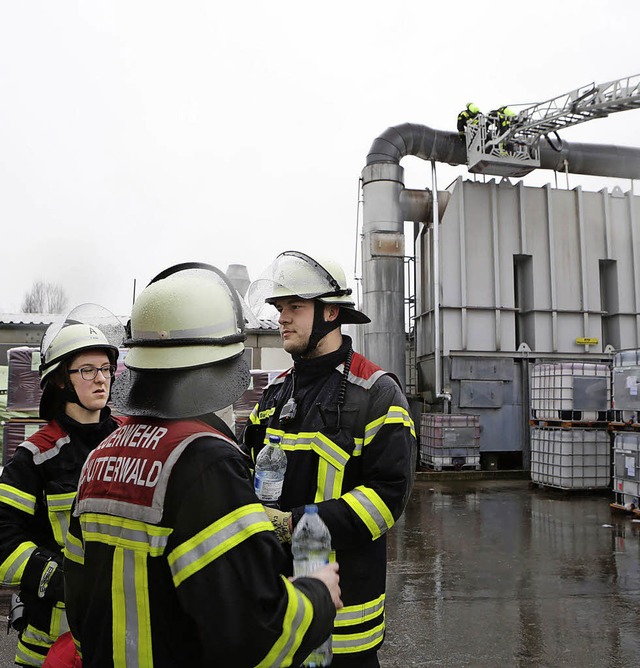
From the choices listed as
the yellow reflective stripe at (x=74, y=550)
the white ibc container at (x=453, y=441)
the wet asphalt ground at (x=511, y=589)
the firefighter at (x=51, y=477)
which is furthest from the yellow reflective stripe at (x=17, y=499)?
the white ibc container at (x=453, y=441)

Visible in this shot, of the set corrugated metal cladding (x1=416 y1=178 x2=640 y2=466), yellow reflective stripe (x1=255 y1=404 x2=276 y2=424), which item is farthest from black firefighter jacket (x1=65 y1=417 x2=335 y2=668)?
corrugated metal cladding (x1=416 y1=178 x2=640 y2=466)

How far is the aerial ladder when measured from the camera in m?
12.5

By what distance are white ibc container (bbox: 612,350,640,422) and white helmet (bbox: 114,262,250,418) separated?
9315 mm

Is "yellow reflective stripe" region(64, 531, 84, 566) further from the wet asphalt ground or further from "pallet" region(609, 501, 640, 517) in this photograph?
"pallet" region(609, 501, 640, 517)

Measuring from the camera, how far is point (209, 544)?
1.28 m

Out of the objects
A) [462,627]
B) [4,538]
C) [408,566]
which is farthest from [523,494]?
[4,538]

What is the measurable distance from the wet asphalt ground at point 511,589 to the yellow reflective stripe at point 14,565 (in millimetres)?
2546

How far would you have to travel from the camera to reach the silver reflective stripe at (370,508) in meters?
2.24

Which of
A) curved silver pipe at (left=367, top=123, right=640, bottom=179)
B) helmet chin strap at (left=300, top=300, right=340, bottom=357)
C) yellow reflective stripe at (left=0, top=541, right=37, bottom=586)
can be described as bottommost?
yellow reflective stripe at (left=0, top=541, right=37, bottom=586)

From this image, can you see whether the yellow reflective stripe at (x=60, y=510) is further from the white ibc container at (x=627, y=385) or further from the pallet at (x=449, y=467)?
the pallet at (x=449, y=467)

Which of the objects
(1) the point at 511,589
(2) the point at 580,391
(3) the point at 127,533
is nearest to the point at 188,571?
(3) the point at 127,533

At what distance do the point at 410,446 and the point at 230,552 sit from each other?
1.27 m

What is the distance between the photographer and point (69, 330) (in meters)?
2.80

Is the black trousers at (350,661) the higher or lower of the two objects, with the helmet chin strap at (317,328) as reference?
lower
